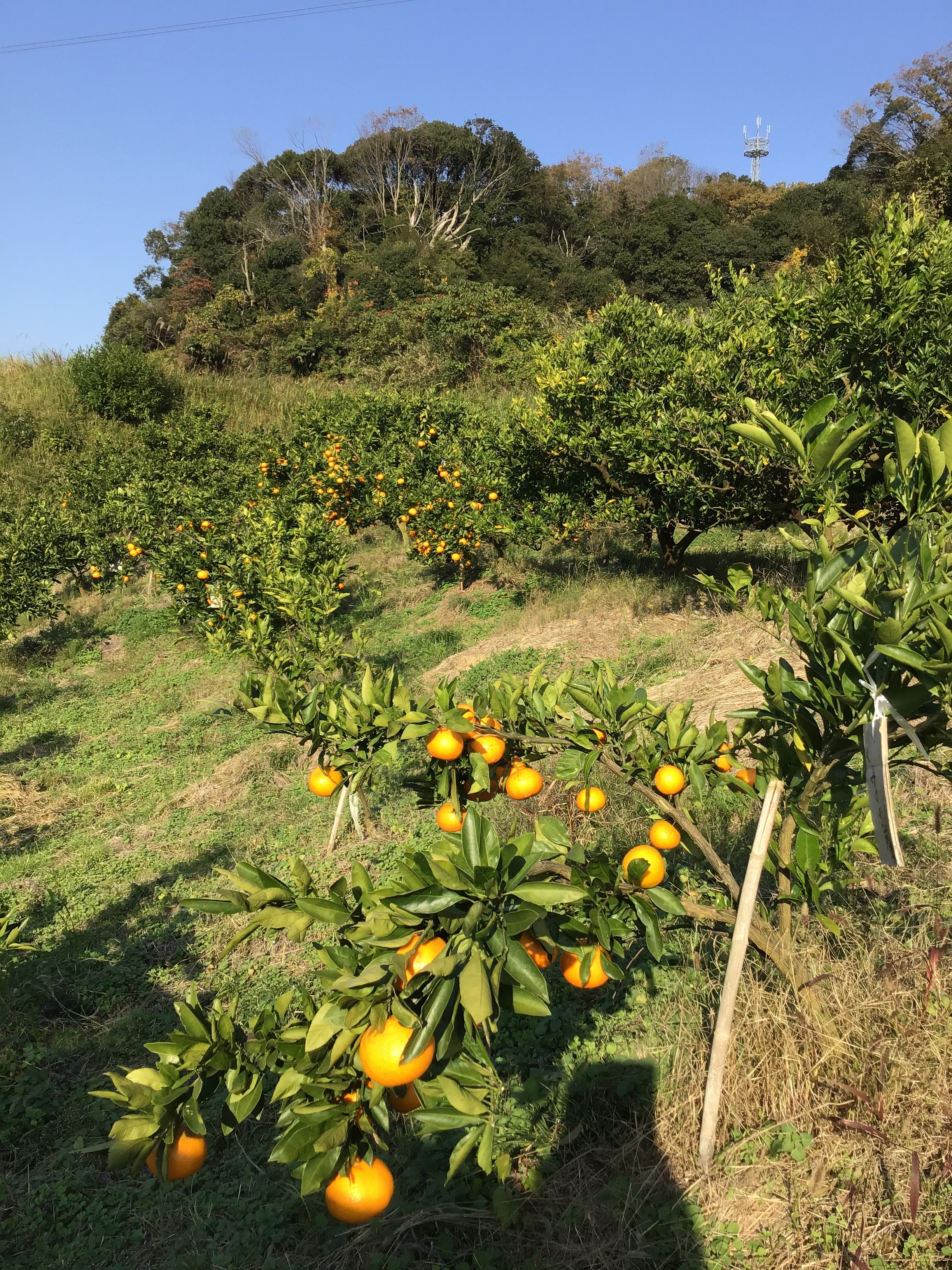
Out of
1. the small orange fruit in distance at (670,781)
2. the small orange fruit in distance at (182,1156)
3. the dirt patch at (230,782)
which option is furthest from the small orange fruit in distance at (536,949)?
the dirt patch at (230,782)

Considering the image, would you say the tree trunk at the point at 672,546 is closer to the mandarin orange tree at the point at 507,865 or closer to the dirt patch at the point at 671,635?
the dirt patch at the point at 671,635

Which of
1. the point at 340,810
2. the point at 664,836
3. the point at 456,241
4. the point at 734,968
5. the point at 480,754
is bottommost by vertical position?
the point at 734,968

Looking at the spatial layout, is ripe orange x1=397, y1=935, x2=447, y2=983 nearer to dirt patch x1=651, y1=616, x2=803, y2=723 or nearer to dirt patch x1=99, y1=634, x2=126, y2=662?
dirt patch x1=651, y1=616, x2=803, y2=723

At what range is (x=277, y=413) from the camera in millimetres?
15992

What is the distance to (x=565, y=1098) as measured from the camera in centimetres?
198

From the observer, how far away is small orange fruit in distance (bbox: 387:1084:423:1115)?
3.57 ft

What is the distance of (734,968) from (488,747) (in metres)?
0.66

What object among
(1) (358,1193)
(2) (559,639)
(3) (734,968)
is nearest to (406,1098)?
(1) (358,1193)

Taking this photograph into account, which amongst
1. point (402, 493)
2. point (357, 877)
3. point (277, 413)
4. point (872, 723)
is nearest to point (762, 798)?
point (872, 723)

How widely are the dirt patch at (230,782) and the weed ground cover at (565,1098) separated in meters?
0.48

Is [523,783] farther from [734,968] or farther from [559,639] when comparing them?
[559,639]

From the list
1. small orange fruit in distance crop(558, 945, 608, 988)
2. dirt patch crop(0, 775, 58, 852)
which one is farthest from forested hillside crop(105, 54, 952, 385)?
small orange fruit in distance crop(558, 945, 608, 988)

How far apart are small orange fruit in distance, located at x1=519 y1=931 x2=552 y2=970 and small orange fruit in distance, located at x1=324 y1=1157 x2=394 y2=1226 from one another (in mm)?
369

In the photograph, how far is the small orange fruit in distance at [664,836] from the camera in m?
1.47
